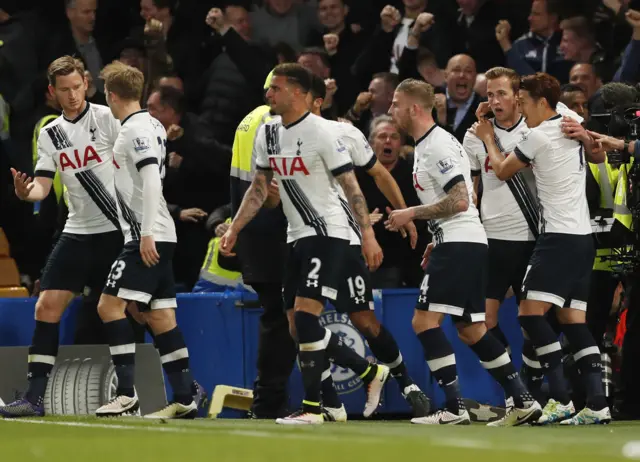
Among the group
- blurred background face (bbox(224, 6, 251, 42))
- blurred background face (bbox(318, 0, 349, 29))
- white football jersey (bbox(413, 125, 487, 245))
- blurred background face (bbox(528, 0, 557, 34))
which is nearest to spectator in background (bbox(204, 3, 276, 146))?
blurred background face (bbox(224, 6, 251, 42))

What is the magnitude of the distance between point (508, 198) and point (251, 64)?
3.96 metres

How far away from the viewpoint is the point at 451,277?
8.17 m

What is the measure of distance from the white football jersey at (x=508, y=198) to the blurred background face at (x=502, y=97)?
17cm

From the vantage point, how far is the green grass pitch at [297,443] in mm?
5160

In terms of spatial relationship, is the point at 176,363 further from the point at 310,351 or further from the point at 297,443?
the point at 297,443

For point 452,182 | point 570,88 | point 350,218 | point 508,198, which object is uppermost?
point 570,88

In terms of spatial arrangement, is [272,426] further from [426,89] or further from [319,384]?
[426,89]

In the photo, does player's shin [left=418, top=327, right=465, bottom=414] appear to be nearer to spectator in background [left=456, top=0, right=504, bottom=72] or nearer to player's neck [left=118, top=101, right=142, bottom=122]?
player's neck [left=118, top=101, right=142, bottom=122]

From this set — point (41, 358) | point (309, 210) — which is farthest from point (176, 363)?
point (309, 210)

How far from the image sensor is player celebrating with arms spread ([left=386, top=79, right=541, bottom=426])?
26.8 feet

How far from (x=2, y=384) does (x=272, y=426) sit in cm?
271

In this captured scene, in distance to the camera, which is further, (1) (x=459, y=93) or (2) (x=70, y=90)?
(1) (x=459, y=93)

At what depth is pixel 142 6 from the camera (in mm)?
13117

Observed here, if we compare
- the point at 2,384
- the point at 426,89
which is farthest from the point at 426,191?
the point at 2,384
